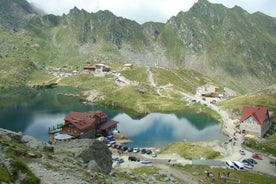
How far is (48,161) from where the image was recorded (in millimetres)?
39906

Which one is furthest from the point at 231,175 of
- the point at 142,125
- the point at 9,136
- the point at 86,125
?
the point at 142,125

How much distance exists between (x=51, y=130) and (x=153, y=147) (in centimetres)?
4413

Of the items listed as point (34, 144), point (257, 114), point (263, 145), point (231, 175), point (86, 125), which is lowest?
point (231, 175)

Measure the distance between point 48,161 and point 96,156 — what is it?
579 inches

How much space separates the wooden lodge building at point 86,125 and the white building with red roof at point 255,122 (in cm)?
5606

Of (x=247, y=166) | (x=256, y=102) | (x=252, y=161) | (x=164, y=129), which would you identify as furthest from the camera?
(x=256, y=102)

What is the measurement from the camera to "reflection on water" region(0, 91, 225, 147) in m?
142

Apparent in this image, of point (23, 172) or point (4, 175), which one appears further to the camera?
point (23, 172)

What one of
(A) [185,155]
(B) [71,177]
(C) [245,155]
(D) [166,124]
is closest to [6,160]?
(B) [71,177]

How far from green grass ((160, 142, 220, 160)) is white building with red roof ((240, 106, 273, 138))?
106ft

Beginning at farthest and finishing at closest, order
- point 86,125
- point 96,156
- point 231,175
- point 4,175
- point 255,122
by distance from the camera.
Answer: point 255,122 → point 86,125 → point 231,175 → point 96,156 → point 4,175

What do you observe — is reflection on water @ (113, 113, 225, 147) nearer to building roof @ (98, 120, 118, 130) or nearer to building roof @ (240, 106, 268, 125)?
building roof @ (98, 120, 118, 130)

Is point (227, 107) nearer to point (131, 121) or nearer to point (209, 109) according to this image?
point (209, 109)

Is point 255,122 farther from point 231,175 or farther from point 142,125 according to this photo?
point 231,175
